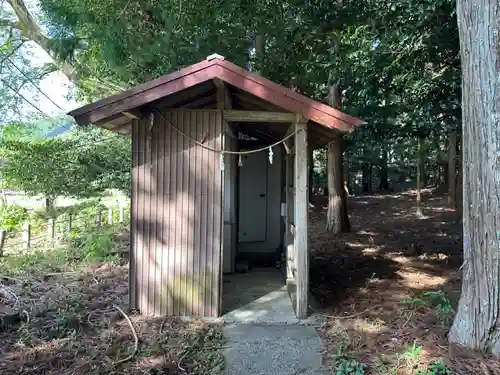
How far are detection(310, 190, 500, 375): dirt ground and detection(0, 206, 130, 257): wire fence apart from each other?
5930mm

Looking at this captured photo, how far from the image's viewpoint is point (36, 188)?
33.6 ft

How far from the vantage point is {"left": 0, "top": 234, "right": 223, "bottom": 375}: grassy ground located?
3.29 m

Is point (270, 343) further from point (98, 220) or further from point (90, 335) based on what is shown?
point (98, 220)

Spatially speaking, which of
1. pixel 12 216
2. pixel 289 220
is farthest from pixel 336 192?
pixel 12 216

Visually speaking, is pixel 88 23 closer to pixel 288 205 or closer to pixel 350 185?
pixel 288 205

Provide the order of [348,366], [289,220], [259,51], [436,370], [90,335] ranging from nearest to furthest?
[436,370], [348,366], [90,335], [289,220], [259,51]

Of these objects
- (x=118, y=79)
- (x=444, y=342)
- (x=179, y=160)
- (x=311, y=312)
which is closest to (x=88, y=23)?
(x=118, y=79)

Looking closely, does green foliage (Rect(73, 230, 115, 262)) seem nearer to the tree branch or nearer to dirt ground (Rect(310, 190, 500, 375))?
dirt ground (Rect(310, 190, 500, 375))

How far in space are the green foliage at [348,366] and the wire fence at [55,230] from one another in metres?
7.57

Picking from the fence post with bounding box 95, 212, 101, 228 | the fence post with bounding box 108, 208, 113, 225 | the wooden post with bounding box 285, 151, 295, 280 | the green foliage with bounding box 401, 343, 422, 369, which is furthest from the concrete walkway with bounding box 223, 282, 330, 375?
the fence post with bounding box 108, 208, 113, 225

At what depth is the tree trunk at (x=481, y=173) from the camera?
317 centimetres

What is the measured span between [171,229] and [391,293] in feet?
10.3

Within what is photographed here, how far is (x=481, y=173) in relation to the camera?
3227 millimetres

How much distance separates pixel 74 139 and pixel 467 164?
10.8m
